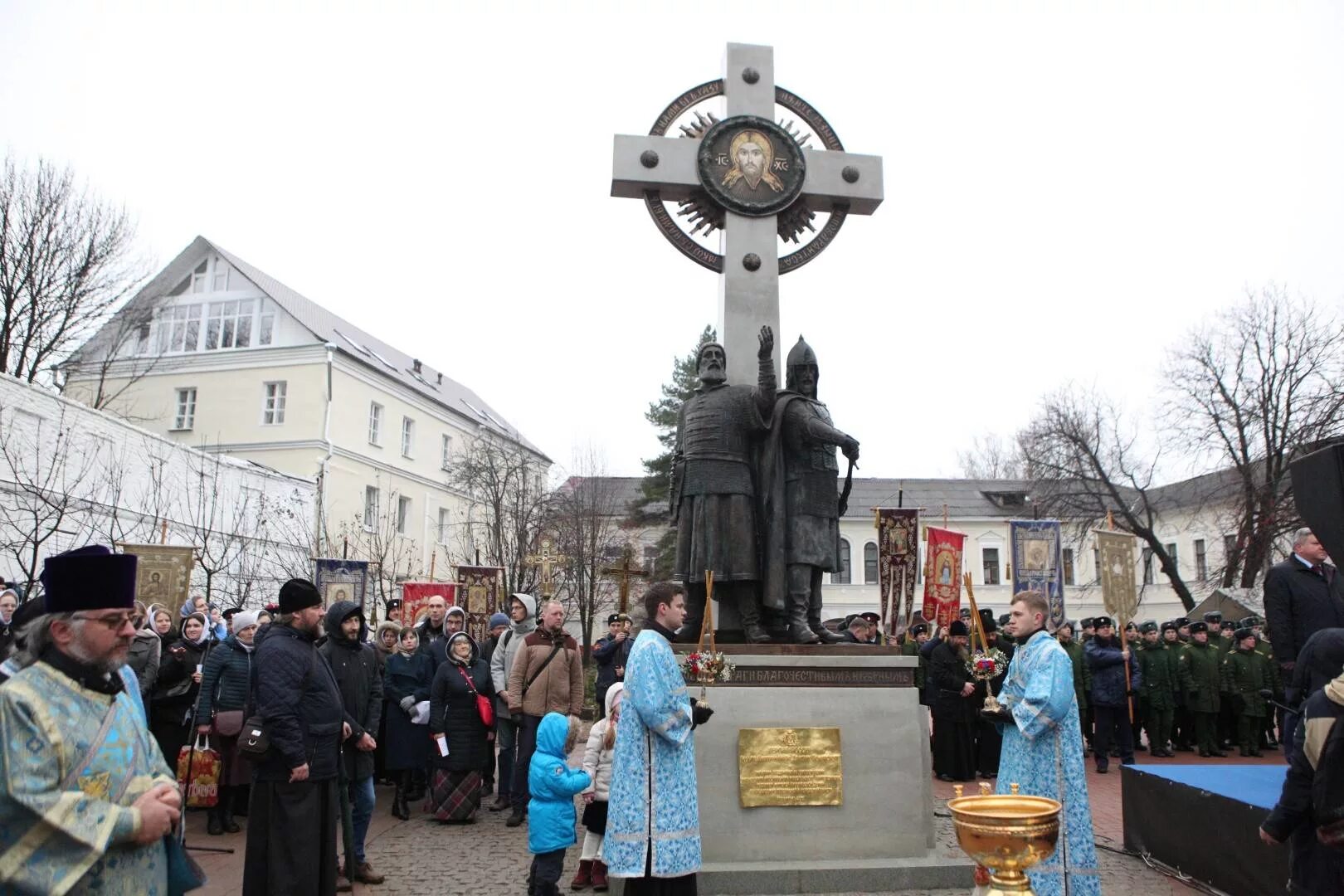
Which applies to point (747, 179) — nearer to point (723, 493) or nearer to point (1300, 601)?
point (723, 493)

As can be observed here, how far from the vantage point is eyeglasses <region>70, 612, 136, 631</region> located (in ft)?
9.65

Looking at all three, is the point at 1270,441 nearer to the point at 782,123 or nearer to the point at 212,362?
the point at 782,123

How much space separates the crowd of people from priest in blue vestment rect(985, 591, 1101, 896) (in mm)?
13

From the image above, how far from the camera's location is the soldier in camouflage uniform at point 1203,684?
1427 centimetres

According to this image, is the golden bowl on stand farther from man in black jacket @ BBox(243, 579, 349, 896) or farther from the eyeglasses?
man in black jacket @ BBox(243, 579, 349, 896)

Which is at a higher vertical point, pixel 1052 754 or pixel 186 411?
pixel 186 411

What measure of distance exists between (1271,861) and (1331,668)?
1.66 m

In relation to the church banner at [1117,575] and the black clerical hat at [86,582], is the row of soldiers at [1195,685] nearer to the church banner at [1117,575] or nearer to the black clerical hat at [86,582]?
the church banner at [1117,575]

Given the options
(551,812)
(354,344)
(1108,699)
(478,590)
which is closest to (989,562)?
(354,344)

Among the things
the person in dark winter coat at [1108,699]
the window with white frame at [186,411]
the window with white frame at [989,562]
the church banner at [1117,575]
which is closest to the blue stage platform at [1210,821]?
the person in dark winter coat at [1108,699]

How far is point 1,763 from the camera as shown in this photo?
104 inches

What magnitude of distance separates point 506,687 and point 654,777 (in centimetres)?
479

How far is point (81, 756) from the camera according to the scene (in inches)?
111

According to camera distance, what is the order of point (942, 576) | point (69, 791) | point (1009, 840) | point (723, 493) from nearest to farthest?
1. point (69, 791)
2. point (1009, 840)
3. point (723, 493)
4. point (942, 576)
